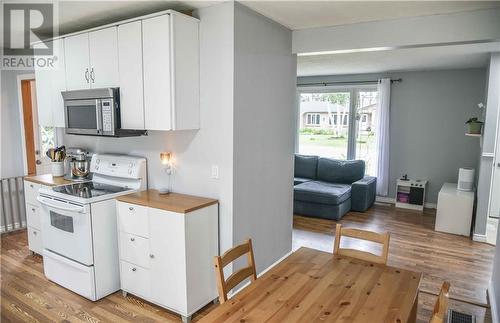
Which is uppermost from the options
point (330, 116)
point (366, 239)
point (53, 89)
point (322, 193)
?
point (53, 89)

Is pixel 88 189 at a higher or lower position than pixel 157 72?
lower

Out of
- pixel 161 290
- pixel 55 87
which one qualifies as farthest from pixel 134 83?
pixel 161 290

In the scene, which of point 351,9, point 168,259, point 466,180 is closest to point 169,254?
point 168,259

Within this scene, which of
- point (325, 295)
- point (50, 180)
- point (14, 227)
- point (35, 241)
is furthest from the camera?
point (14, 227)

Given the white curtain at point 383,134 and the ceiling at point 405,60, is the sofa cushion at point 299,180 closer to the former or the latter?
the white curtain at point 383,134

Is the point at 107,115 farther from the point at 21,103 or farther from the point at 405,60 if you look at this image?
the point at 405,60

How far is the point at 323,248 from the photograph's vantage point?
4250 mm

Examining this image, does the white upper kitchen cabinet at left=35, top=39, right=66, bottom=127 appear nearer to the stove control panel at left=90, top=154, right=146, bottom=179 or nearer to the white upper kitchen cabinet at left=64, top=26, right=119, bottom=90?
the white upper kitchen cabinet at left=64, top=26, right=119, bottom=90

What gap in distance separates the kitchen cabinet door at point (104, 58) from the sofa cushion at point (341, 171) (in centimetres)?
437

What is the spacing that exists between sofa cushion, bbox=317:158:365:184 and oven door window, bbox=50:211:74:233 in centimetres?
457

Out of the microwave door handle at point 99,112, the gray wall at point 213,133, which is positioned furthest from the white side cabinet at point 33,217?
the gray wall at point 213,133

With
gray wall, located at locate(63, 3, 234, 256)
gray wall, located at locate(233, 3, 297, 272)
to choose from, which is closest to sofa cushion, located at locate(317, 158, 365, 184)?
gray wall, located at locate(233, 3, 297, 272)

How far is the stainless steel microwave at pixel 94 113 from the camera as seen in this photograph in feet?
9.75
